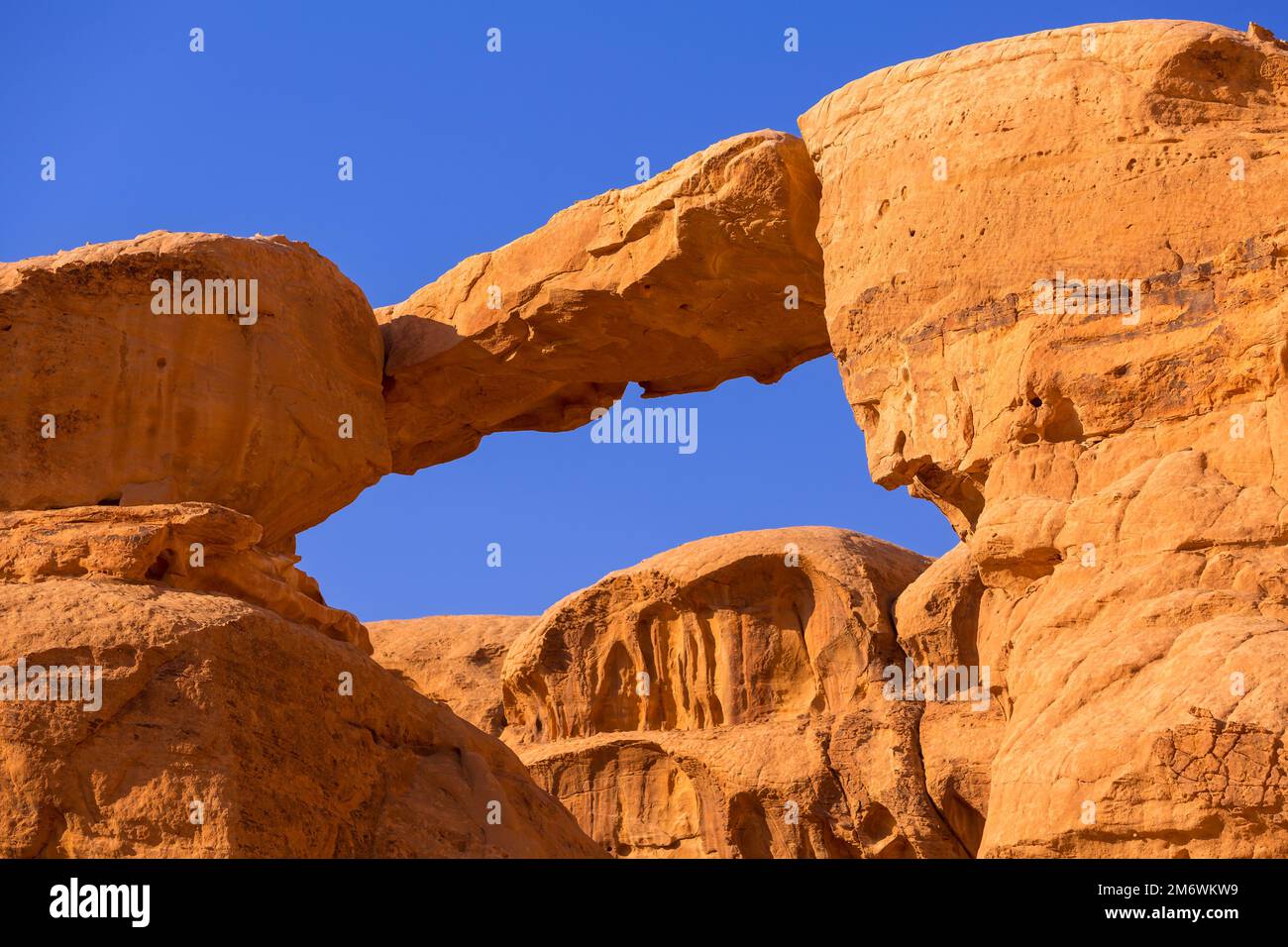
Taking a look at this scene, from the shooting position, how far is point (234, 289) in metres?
14.5

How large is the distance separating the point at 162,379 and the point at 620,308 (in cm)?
340

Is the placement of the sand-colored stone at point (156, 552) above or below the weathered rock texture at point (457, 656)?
below

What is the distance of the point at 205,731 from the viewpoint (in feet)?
30.7

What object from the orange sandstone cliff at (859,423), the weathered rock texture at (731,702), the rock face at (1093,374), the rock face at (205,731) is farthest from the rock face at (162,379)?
the weathered rock texture at (731,702)

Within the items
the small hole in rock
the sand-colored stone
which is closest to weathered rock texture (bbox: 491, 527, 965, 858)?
the sand-colored stone

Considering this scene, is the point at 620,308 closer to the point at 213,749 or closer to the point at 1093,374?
the point at 1093,374

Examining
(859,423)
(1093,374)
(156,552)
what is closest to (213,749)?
(156,552)

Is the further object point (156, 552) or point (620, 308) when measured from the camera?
point (620, 308)

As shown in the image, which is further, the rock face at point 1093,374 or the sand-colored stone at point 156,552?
the sand-colored stone at point 156,552

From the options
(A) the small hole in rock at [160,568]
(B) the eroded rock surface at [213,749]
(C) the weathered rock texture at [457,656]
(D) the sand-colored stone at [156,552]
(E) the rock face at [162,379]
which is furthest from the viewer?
(C) the weathered rock texture at [457,656]

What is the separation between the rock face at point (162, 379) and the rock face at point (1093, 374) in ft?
14.7

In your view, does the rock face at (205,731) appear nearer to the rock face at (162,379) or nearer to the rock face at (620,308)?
the rock face at (162,379)

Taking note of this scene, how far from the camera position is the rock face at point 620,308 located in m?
13.6

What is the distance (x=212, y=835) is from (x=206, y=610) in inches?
51.4
